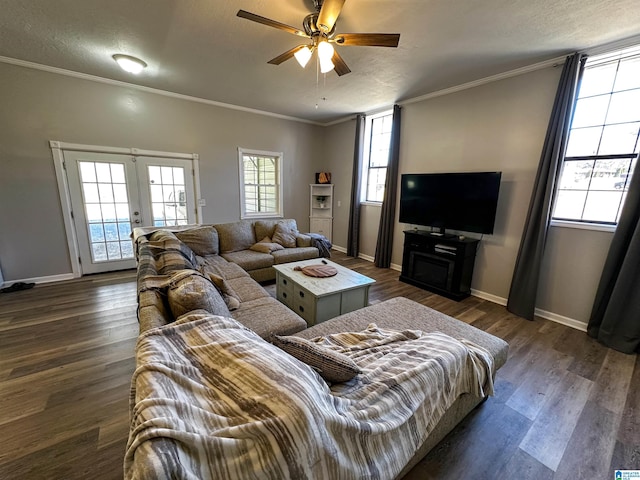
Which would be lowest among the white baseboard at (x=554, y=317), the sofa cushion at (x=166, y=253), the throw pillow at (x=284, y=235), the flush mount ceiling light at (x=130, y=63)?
the white baseboard at (x=554, y=317)

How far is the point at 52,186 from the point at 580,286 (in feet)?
21.7

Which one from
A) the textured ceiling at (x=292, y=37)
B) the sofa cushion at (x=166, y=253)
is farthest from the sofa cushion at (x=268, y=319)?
the textured ceiling at (x=292, y=37)

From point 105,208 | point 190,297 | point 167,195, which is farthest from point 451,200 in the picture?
point 105,208

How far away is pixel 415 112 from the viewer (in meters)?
4.04

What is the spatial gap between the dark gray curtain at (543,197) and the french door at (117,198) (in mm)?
4949

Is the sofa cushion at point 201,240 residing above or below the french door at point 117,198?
below

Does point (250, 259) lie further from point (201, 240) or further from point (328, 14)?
point (328, 14)

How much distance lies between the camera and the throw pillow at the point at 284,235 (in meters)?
4.10

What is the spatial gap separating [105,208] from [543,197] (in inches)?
229

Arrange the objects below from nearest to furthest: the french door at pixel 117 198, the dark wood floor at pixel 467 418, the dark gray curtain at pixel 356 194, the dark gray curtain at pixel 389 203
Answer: the dark wood floor at pixel 467 418 → the french door at pixel 117 198 → the dark gray curtain at pixel 389 203 → the dark gray curtain at pixel 356 194

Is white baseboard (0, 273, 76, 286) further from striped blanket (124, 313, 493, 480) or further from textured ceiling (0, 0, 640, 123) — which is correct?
striped blanket (124, 313, 493, 480)

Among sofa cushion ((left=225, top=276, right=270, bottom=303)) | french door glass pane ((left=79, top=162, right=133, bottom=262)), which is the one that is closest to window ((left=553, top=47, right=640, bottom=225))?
sofa cushion ((left=225, top=276, right=270, bottom=303))

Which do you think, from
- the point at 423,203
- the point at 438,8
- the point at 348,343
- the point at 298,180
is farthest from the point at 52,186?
the point at 423,203

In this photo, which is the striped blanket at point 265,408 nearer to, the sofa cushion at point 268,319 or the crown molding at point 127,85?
the sofa cushion at point 268,319
